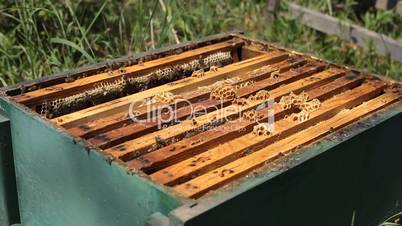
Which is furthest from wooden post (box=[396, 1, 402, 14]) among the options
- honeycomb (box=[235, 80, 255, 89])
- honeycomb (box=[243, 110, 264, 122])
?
honeycomb (box=[243, 110, 264, 122])

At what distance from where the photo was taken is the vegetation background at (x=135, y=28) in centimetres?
317

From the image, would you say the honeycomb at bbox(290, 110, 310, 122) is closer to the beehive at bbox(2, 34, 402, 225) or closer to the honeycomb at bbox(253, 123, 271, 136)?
the beehive at bbox(2, 34, 402, 225)

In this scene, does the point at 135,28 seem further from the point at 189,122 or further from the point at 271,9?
the point at 189,122

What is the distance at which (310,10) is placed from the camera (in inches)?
168

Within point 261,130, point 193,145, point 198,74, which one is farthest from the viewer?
point 198,74

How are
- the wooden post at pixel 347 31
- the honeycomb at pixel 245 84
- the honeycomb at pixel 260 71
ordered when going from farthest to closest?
the wooden post at pixel 347 31 → the honeycomb at pixel 260 71 → the honeycomb at pixel 245 84

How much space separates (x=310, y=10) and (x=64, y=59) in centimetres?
191

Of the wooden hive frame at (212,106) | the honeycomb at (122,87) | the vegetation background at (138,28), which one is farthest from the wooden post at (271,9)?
the honeycomb at (122,87)

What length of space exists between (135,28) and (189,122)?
1460mm

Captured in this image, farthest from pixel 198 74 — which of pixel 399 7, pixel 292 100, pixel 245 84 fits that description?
pixel 399 7

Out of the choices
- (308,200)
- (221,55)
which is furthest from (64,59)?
(308,200)

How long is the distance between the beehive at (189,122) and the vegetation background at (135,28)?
24.8 inches

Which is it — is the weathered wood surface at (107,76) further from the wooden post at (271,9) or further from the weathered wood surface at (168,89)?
the wooden post at (271,9)

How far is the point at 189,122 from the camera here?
Result: 77.4 inches
